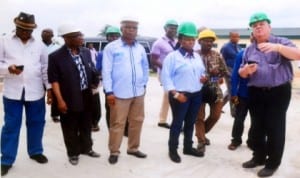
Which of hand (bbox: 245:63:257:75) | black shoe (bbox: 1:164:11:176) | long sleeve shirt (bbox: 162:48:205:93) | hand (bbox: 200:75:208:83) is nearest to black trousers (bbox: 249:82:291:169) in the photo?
hand (bbox: 245:63:257:75)

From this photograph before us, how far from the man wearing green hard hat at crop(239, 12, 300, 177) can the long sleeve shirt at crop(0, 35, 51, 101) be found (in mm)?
2368

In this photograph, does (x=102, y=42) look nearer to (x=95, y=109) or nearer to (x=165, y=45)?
(x=165, y=45)

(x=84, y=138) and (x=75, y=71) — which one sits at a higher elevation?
(x=75, y=71)

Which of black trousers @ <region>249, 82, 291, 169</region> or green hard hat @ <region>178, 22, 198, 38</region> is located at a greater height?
green hard hat @ <region>178, 22, 198, 38</region>

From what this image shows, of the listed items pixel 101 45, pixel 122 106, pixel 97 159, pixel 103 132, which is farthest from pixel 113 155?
pixel 101 45

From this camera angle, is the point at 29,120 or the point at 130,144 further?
the point at 130,144

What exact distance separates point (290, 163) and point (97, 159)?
2.54 meters

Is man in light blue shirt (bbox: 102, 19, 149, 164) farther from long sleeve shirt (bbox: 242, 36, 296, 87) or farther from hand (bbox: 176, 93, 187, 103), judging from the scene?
long sleeve shirt (bbox: 242, 36, 296, 87)

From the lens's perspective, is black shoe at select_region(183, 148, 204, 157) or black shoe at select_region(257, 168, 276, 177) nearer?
black shoe at select_region(257, 168, 276, 177)

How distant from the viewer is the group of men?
160 inches

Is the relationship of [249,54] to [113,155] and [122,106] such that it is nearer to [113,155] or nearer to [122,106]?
[122,106]

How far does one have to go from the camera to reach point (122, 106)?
4.60m

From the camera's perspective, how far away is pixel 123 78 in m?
4.53

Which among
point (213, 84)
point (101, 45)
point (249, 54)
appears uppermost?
point (249, 54)
